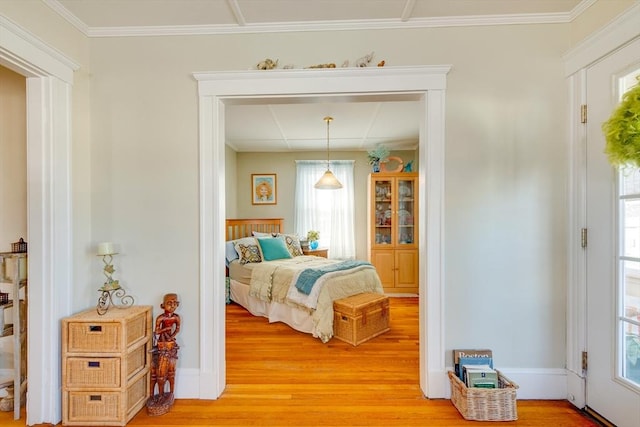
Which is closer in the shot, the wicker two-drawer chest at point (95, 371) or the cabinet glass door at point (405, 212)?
the wicker two-drawer chest at point (95, 371)

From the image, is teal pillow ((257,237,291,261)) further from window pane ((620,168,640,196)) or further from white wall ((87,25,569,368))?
window pane ((620,168,640,196))

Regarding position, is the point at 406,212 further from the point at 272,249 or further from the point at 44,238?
the point at 44,238

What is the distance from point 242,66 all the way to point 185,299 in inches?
62.3

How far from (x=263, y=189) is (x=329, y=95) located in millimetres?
3484

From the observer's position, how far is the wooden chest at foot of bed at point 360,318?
278cm

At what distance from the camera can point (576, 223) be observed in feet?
5.85

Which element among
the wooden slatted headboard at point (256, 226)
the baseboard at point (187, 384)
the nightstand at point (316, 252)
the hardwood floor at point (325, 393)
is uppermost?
the wooden slatted headboard at point (256, 226)

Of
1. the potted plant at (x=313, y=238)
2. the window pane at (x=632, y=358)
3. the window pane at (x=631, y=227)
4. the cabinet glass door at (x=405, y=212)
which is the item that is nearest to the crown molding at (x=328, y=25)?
the window pane at (x=631, y=227)

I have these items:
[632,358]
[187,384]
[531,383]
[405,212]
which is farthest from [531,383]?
[405,212]

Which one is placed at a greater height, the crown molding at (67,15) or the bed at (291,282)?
the crown molding at (67,15)

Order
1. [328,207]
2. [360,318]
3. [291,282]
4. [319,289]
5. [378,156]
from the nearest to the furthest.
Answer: [360,318] < [319,289] < [291,282] < [378,156] < [328,207]

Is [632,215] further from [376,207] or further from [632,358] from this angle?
[376,207]

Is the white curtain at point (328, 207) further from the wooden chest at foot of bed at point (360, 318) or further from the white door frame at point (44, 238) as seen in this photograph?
the white door frame at point (44, 238)

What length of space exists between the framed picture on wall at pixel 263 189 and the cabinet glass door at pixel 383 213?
1817mm
